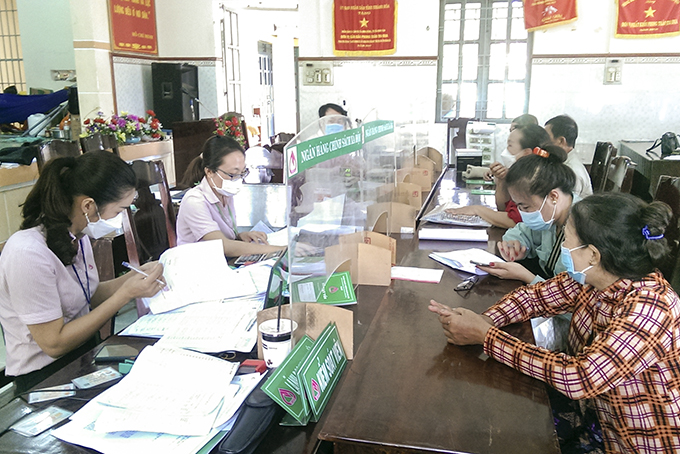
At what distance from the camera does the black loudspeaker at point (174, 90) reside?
6.26 metres

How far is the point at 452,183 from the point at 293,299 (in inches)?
106

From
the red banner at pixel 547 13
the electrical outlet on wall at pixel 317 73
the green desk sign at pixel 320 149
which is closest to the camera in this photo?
the green desk sign at pixel 320 149

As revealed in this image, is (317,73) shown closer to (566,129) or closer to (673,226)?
(566,129)

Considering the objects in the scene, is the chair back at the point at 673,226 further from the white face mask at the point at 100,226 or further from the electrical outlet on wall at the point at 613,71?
the electrical outlet on wall at the point at 613,71

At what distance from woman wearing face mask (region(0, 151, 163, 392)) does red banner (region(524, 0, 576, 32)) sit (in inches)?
203

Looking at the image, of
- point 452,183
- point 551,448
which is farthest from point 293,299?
point 452,183

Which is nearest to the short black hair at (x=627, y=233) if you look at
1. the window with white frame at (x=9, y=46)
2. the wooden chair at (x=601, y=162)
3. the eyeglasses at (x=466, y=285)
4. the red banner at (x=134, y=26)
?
the eyeglasses at (x=466, y=285)

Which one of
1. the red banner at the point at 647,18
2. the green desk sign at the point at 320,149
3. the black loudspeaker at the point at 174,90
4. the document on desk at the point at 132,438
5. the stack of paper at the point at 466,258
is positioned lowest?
the document on desk at the point at 132,438

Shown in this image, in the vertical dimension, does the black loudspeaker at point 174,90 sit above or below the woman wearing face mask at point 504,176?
above

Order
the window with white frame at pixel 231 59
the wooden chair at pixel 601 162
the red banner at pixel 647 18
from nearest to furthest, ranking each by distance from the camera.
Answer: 1. the wooden chair at pixel 601 162
2. the red banner at pixel 647 18
3. the window with white frame at pixel 231 59

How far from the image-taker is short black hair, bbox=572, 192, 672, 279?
113 centimetres

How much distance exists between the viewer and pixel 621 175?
2.84m

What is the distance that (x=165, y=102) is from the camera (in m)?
6.39

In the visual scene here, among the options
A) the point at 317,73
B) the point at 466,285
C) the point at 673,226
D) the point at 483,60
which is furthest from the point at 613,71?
the point at 466,285
